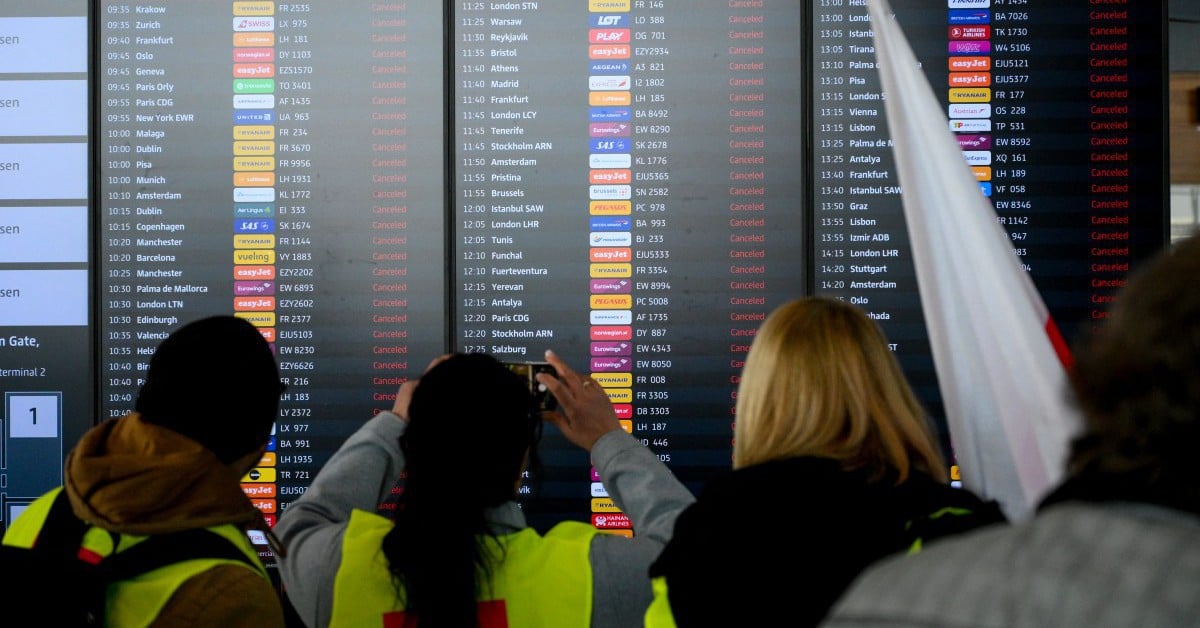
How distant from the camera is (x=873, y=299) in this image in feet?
10.7

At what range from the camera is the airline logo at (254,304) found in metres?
3.29

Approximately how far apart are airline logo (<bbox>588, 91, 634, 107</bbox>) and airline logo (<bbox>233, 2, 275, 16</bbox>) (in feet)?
3.20

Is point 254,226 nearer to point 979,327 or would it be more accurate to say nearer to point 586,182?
point 586,182

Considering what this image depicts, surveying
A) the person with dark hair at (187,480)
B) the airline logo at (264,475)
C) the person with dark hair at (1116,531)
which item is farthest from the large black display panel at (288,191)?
the person with dark hair at (1116,531)

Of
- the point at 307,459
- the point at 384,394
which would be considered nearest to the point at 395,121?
the point at 384,394

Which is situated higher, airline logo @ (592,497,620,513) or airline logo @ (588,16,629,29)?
airline logo @ (588,16,629,29)

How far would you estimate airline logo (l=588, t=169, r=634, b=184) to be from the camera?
3268 millimetres

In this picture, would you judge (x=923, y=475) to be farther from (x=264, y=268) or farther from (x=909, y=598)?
(x=264, y=268)

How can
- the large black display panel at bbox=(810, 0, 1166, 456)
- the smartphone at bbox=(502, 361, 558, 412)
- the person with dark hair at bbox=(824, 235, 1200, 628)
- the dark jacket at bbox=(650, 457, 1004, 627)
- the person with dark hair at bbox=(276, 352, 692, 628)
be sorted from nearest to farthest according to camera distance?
the person with dark hair at bbox=(824, 235, 1200, 628) < the dark jacket at bbox=(650, 457, 1004, 627) < the person with dark hair at bbox=(276, 352, 692, 628) < the smartphone at bbox=(502, 361, 558, 412) < the large black display panel at bbox=(810, 0, 1166, 456)

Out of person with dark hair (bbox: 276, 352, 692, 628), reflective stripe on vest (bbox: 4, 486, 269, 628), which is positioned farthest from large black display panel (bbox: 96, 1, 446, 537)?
reflective stripe on vest (bbox: 4, 486, 269, 628)

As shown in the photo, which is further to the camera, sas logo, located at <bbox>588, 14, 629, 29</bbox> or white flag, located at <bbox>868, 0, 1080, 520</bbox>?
sas logo, located at <bbox>588, 14, 629, 29</bbox>

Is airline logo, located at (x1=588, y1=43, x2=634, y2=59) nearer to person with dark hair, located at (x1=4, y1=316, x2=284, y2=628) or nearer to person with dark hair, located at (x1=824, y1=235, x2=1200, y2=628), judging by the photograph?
person with dark hair, located at (x1=4, y1=316, x2=284, y2=628)

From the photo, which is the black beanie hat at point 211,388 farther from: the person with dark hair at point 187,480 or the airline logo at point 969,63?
the airline logo at point 969,63

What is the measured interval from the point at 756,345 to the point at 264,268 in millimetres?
1956
